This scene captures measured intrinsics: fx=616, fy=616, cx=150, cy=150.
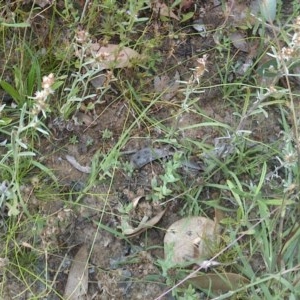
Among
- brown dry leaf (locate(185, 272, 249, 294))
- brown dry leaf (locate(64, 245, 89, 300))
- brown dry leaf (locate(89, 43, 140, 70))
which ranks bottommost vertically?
brown dry leaf (locate(64, 245, 89, 300))

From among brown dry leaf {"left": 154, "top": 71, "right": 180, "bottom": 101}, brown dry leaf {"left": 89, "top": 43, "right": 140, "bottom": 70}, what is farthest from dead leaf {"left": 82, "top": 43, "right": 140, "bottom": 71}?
brown dry leaf {"left": 154, "top": 71, "right": 180, "bottom": 101}

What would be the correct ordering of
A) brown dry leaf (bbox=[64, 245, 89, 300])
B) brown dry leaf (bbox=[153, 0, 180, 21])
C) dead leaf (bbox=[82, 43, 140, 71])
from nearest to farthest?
brown dry leaf (bbox=[64, 245, 89, 300])
dead leaf (bbox=[82, 43, 140, 71])
brown dry leaf (bbox=[153, 0, 180, 21])

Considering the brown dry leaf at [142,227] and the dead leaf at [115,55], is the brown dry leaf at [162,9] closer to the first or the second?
the dead leaf at [115,55]

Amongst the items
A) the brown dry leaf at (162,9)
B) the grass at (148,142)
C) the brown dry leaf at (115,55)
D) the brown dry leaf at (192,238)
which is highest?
the brown dry leaf at (162,9)

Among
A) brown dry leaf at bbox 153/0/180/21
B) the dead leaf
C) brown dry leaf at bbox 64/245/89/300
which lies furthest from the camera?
brown dry leaf at bbox 153/0/180/21

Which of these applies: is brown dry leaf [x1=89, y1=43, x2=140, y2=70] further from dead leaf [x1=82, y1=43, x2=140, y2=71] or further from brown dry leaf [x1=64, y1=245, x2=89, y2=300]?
brown dry leaf [x1=64, y1=245, x2=89, y2=300]

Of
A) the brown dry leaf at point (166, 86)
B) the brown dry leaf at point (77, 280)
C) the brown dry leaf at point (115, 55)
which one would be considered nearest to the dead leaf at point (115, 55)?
the brown dry leaf at point (115, 55)
